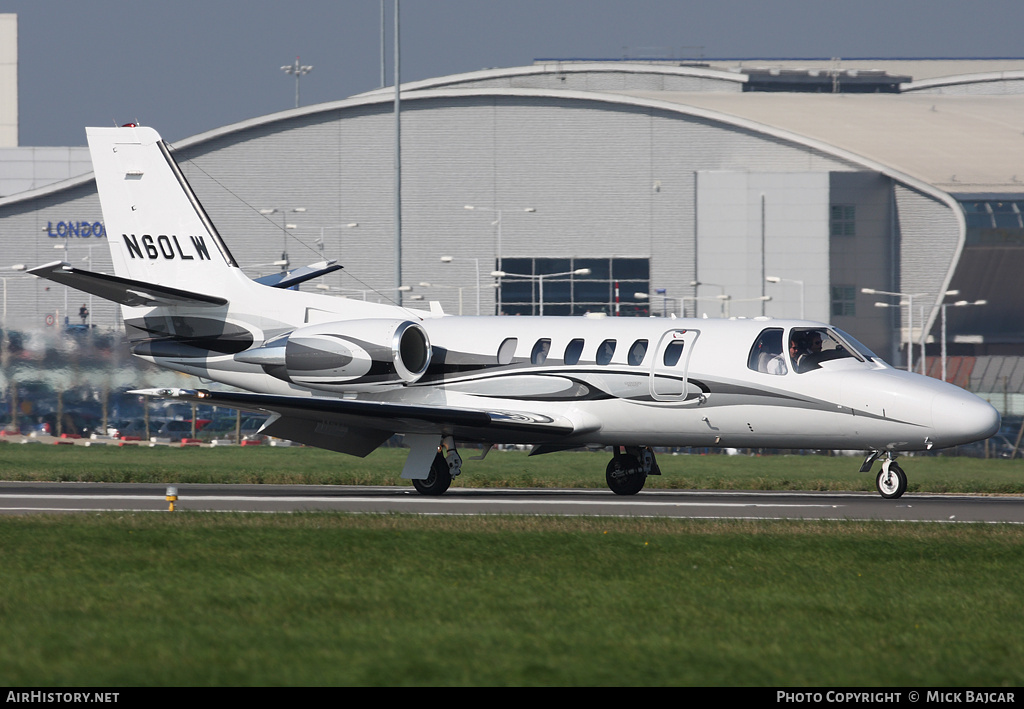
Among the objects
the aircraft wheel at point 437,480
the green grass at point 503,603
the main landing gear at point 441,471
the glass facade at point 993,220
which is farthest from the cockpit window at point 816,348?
the glass facade at point 993,220

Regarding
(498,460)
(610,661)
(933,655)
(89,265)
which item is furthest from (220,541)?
(89,265)

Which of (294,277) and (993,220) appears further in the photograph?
(993,220)

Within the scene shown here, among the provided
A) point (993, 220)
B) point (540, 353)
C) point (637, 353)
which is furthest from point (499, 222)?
point (637, 353)

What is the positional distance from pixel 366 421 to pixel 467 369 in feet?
7.77

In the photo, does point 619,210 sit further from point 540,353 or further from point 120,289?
point 120,289

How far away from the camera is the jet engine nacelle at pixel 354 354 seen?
25.0 meters

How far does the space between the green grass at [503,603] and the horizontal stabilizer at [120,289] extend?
253 inches

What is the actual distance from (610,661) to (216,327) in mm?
18663

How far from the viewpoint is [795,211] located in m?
85.5

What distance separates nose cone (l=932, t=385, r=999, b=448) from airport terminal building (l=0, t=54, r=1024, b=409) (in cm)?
6305

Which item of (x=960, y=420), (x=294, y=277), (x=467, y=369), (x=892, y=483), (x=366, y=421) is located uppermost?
(x=294, y=277)

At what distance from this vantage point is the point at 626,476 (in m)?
25.4

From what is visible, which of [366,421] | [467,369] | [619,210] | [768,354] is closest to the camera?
[768,354]

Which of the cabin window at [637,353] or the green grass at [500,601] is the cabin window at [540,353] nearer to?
the cabin window at [637,353]
